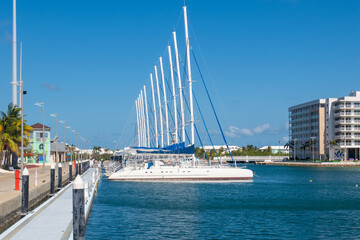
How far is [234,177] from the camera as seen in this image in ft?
195

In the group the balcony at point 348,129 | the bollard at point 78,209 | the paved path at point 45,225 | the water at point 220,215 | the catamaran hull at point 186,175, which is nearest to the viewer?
the bollard at point 78,209

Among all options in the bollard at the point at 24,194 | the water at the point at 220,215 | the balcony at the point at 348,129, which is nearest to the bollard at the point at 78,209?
the water at the point at 220,215

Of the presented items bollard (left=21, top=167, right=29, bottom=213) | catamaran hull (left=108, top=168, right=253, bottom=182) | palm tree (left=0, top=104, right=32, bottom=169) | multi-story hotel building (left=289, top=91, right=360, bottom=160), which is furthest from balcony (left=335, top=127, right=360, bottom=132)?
bollard (left=21, top=167, right=29, bottom=213)

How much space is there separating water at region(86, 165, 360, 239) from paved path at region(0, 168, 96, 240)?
1704 millimetres

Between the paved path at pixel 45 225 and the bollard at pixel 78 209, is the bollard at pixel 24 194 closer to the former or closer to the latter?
the paved path at pixel 45 225

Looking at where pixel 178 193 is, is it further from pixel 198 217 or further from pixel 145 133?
pixel 145 133

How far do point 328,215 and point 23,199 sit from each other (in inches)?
766

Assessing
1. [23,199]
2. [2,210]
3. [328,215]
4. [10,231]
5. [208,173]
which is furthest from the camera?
[208,173]

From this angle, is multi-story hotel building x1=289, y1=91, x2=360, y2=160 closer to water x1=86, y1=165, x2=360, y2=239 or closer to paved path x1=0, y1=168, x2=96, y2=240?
water x1=86, y1=165, x2=360, y2=239

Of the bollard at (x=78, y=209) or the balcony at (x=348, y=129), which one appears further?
the balcony at (x=348, y=129)

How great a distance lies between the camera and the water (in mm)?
25500

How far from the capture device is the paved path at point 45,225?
1989 centimetres

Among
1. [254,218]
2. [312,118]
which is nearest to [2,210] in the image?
[254,218]

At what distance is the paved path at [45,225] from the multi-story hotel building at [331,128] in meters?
136
